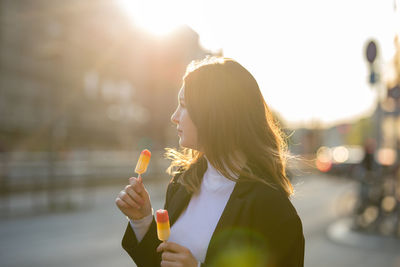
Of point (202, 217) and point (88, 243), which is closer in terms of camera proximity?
point (202, 217)

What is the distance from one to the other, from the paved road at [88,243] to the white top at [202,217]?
4199 millimetres

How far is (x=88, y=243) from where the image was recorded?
891 centimetres

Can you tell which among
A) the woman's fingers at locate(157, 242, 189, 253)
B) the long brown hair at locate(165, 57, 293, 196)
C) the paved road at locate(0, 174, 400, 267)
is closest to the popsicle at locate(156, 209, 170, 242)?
the woman's fingers at locate(157, 242, 189, 253)

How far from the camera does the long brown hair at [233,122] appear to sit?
208 cm

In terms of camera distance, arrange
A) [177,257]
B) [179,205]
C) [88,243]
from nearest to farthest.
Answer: [177,257] < [179,205] < [88,243]

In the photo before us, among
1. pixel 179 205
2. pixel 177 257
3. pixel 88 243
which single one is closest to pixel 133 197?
pixel 179 205

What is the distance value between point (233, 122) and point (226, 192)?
323mm

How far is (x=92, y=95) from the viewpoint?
44.8 meters

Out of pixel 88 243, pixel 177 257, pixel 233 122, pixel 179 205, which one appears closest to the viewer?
pixel 177 257

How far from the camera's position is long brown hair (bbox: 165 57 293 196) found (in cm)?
208

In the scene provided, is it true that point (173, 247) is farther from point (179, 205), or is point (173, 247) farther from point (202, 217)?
point (179, 205)

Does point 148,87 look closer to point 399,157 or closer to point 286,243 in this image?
point 399,157

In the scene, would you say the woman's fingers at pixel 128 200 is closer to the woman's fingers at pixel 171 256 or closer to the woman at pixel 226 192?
the woman at pixel 226 192

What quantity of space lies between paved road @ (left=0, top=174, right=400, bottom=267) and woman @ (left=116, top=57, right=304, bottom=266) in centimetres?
422
